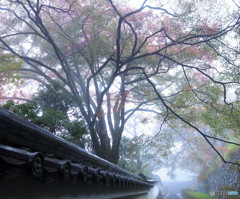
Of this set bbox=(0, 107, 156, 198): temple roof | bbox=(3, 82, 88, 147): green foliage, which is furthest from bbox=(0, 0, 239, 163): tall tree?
bbox=(0, 107, 156, 198): temple roof

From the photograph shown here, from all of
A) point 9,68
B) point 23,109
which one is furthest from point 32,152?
point 9,68

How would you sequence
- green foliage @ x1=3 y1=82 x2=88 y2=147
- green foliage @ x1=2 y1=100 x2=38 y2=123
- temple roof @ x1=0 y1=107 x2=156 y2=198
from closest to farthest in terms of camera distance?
1. temple roof @ x1=0 y1=107 x2=156 y2=198
2. green foliage @ x1=2 y1=100 x2=38 y2=123
3. green foliage @ x1=3 y1=82 x2=88 y2=147

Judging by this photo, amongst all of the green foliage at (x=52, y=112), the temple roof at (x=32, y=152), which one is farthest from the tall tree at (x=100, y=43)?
the temple roof at (x=32, y=152)

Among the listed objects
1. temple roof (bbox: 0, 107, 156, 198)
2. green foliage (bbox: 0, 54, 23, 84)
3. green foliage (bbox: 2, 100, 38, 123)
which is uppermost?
green foliage (bbox: 0, 54, 23, 84)

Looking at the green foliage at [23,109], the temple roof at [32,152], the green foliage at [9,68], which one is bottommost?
the temple roof at [32,152]

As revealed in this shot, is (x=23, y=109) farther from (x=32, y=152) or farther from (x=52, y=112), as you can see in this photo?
(x=32, y=152)

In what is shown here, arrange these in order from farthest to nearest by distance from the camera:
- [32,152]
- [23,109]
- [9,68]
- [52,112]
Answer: [52,112], [9,68], [23,109], [32,152]

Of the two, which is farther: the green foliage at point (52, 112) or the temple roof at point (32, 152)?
the green foliage at point (52, 112)

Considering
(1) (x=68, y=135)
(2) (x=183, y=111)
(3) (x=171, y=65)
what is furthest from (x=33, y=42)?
(2) (x=183, y=111)

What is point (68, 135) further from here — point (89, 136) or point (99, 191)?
point (99, 191)

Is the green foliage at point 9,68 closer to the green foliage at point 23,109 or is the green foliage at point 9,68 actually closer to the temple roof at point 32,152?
the green foliage at point 23,109

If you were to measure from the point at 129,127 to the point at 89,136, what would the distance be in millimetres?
24921

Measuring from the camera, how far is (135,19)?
9.64 meters

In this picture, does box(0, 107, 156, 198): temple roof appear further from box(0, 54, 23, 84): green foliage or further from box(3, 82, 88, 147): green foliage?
box(0, 54, 23, 84): green foliage
